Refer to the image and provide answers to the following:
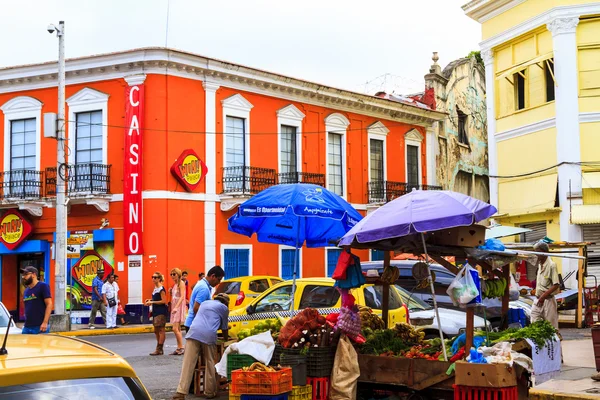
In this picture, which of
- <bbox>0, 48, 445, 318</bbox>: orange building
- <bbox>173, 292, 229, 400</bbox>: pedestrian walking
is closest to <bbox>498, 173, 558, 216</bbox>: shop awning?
<bbox>0, 48, 445, 318</bbox>: orange building

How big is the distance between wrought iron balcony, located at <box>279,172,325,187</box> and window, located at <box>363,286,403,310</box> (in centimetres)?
1586

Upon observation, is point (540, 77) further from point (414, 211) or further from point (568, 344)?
point (414, 211)

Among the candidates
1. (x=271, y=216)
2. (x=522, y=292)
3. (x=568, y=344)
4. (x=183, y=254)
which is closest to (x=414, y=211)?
(x=271, y=216)

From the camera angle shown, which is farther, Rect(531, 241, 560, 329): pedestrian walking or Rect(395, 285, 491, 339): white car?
Rect(395, 285, 491, 339): white car

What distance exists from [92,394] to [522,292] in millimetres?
18315

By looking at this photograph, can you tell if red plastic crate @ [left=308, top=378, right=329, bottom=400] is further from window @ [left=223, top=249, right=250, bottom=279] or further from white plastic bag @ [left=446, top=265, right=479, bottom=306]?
window @ [left=223, top=249, right=250, bottom=279]

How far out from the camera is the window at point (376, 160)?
111ft

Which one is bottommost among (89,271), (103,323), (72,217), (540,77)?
(103,323)

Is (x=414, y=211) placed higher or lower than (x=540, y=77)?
lower

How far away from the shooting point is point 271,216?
12500 mm

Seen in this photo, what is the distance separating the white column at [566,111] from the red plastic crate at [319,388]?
18604 mm

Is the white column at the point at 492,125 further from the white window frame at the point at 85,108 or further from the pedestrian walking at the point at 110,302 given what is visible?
the pedestrian walking at the point at 110,302

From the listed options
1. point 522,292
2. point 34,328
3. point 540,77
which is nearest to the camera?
point 34,328

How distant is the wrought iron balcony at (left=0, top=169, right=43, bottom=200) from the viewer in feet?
88.2
